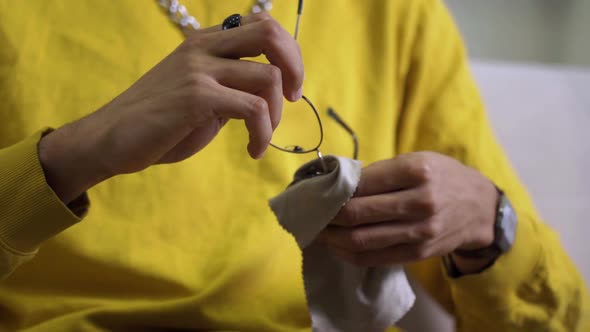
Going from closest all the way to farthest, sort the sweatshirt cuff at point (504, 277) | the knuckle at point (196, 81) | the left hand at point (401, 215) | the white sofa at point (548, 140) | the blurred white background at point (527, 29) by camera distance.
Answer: the knuckle at point (196, 81), the left hand at point (401, 215), the sweatshirt cuff at point (504, 277), the white sofa at point (548, 140), the blurred white background at point (527, 29)

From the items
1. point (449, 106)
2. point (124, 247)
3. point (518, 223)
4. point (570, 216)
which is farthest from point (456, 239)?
point (570, 216)

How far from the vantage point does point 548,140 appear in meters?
0.97

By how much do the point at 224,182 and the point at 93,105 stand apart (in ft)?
0.50

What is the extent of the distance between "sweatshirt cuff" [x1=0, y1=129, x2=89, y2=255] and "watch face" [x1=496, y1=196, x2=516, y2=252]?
0.42 meters

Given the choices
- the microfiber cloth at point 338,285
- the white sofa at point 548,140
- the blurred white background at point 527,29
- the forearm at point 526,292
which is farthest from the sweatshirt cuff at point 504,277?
the blurred white background at point 527,29

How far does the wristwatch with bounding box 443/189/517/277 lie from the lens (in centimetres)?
61

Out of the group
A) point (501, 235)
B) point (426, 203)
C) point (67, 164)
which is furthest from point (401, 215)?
point (67, 164)

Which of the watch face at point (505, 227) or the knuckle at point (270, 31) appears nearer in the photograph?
the knuckle at point (270, 31)

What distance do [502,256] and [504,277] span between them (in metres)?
0.02

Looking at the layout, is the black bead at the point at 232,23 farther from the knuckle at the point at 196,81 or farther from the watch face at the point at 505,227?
the watch face at the point at 505,227

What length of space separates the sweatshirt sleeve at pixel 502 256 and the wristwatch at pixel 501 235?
0.01 metres

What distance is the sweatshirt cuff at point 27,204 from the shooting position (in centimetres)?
44

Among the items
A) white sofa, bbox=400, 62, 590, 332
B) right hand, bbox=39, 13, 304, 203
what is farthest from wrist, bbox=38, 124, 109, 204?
white sofa, bbox=400, 62, 590, 332

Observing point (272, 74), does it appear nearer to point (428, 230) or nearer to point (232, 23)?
point (232, 23)
